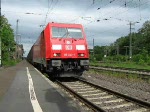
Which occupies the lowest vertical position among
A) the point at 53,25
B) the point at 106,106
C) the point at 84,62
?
the point at 106,106

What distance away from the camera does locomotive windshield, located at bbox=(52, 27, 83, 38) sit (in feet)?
71.1

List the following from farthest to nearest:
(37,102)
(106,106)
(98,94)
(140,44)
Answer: (140,44) < (98,94) < (106,106) < (37,102)

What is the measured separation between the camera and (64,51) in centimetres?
2103

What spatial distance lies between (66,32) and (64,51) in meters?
1.51

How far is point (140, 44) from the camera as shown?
123 m

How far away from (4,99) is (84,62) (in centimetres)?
1037

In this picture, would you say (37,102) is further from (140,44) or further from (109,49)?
(109,49)

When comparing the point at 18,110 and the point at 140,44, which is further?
the point at 140,44

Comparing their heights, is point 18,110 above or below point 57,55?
below

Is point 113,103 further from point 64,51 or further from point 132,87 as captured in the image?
point 64,51

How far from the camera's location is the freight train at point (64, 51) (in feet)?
68.2

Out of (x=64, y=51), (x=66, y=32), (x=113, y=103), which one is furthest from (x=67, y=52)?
(x=113, y=103)

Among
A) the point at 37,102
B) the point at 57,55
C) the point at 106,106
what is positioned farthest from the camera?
the point at 57,55

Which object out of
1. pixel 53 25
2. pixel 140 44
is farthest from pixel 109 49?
pixel 53 25
